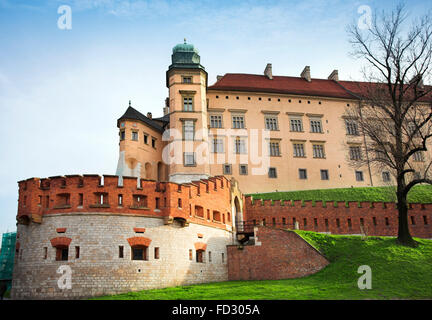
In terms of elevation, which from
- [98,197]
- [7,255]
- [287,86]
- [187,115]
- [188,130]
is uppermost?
[287,86]

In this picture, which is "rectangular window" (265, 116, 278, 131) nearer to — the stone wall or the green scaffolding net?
the stone wall

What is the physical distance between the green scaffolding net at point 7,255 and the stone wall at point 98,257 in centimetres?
2184

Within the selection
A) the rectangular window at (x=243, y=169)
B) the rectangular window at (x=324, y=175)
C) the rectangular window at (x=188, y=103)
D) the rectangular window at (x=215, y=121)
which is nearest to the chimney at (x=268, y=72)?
the rectangular window at (x=215, y=121)

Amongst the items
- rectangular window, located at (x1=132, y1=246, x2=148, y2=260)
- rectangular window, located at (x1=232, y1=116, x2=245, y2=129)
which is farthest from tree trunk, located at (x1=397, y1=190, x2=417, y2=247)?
rectangular window, located at (x1=232, y1=116, x2=245, y2=129)

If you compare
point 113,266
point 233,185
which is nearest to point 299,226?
point 233,185

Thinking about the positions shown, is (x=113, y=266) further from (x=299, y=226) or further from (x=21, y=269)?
(x=299, y=226)

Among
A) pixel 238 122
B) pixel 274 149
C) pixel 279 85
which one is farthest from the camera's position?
pixel 279 85

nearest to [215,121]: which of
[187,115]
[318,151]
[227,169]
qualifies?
[187,115]

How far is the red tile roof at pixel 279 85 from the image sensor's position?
5028cm

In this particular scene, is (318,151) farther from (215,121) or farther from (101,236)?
(101,236)

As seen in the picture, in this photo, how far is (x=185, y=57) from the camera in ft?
146

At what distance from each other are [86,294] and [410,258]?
18.1 meters

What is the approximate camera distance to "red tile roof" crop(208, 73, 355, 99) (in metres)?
50.3

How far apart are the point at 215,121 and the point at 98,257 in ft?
99.2
